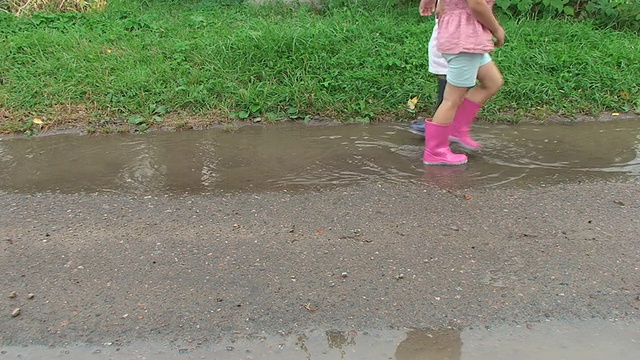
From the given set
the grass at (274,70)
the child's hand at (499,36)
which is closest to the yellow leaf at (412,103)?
the grass at (274,70)

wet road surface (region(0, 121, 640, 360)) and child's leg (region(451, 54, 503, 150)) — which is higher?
child's leg (region(451, 54, 503, 150))

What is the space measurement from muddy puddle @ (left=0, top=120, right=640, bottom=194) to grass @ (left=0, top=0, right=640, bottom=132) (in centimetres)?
33

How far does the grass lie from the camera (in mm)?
5387

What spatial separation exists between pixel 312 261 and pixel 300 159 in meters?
1.51

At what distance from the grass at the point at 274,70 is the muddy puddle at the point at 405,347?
118 inches

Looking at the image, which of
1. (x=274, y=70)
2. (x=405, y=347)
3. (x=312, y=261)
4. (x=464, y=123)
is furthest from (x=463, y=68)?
(x=274, y=70)

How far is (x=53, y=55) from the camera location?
618cm

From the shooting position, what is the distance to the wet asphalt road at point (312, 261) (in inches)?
101

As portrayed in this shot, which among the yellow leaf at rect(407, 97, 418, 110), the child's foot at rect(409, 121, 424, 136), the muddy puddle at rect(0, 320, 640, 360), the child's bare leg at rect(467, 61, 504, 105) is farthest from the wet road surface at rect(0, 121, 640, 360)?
the yellow leaf at rect(407, 97, 418, 110)

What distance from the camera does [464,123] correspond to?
14.1 feet

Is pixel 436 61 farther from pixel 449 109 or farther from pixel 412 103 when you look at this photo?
pixel 412 103

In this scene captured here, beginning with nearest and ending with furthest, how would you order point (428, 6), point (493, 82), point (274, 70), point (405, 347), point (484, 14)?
point (405, 347) < point (484, 14) < point (493, 82) < point (428, 6) < point (274, 70)

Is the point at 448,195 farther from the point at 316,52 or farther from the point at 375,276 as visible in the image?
the point at 316,52

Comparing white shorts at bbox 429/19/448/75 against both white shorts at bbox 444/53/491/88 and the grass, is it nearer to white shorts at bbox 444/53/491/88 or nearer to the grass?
white shorts at bbox 444/53/491/88
